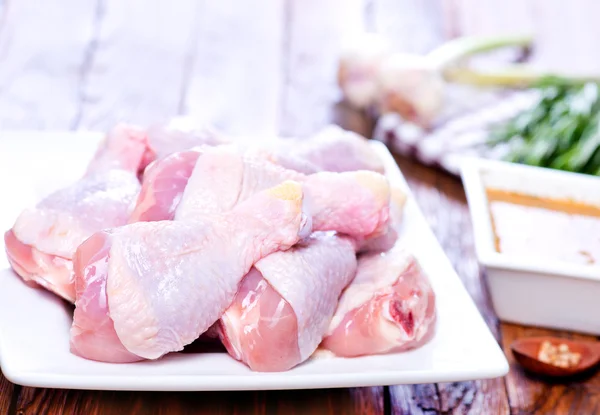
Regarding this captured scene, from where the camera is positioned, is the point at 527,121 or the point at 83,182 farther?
the point at 527,121

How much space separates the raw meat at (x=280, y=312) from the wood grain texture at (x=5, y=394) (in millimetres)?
390

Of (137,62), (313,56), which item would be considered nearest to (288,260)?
(137,62)

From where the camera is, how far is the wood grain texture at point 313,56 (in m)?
2.56

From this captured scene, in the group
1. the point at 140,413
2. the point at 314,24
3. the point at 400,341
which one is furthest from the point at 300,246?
the point at 314,24

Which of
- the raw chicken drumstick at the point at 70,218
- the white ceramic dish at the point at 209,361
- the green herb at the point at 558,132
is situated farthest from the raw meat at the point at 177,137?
the green herb at the point at 558,132

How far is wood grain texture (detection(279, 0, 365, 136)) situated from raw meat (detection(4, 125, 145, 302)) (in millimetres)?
1068

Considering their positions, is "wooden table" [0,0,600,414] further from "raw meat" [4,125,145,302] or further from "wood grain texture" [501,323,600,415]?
"raw meat" [4,125,145,302]

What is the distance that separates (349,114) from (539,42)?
1.21 metres

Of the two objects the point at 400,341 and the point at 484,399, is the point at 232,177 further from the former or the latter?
the point at 484,399

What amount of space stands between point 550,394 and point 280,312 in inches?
24.8

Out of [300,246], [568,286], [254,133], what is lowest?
[254,133]

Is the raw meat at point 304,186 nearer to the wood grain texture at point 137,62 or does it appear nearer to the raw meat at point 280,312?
the raw meat at point 280,312

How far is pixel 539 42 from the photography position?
333cm

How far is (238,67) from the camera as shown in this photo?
9.12 ft
